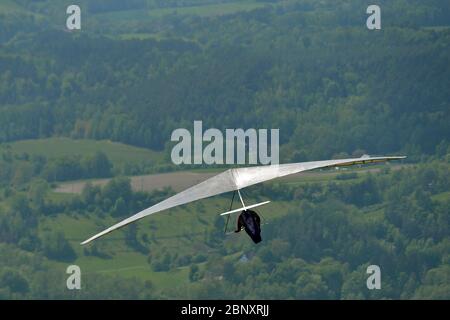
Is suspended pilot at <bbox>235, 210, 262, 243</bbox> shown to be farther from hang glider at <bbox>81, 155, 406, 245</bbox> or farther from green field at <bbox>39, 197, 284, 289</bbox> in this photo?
green field at <bbox>39, 197, 284, 289</bbox>

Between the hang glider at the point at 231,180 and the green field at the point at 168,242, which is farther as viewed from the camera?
the green field at the point at 168,242

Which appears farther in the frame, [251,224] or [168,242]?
[168,242]

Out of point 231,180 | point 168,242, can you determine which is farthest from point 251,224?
point 168,242

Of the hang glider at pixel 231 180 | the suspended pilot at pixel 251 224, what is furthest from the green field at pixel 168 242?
the suspended pilot at pixel 251 224

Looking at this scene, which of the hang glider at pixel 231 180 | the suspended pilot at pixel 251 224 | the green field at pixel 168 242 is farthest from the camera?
the green field at pixel 168 242

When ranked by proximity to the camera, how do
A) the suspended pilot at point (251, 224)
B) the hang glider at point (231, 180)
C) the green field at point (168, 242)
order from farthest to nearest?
the green field at point (168, 242) → the hang glider at point (231, 180) → the suspended pilot at point (251, 224)

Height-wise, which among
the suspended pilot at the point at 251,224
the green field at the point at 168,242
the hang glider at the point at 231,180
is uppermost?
the green field at the point at 168,242

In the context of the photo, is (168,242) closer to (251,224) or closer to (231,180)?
→ (231,180)

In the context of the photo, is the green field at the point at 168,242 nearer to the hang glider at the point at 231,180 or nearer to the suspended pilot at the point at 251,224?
the hang glider at the point at 231,180
